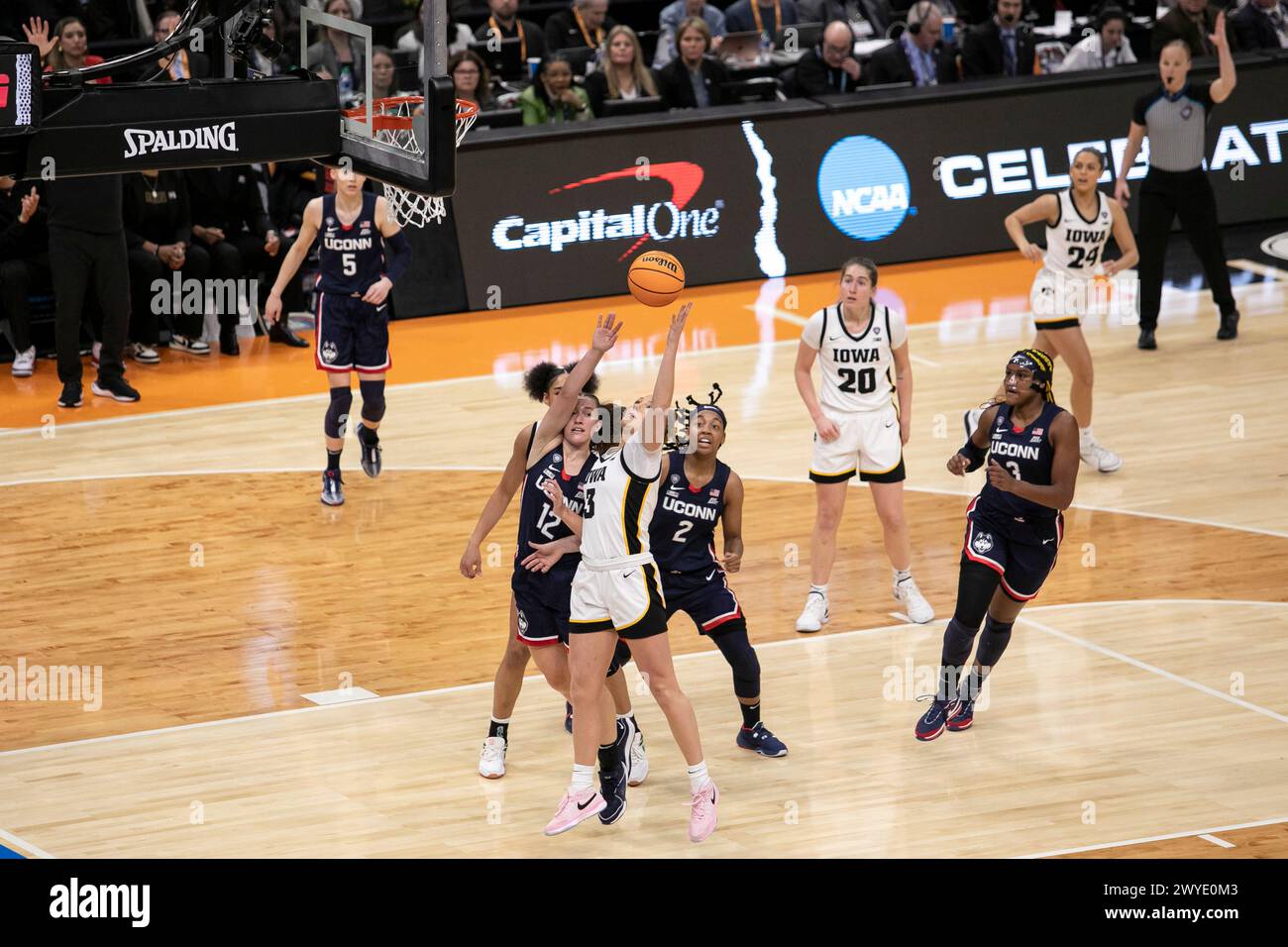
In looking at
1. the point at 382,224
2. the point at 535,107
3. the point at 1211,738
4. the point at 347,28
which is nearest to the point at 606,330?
the point at 347,28

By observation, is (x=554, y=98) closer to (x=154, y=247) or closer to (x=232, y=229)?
(x=232, y=229)

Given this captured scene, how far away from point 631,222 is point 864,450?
7.33 meters

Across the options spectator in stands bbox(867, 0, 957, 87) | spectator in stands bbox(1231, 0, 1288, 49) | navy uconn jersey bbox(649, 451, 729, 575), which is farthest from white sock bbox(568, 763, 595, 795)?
spectator in stands bbox(1231, 0, 1288, 49)

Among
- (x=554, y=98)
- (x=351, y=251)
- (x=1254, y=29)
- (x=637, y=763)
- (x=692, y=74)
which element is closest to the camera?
(x=637, y=763)

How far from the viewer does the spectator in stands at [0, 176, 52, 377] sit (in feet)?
51.0

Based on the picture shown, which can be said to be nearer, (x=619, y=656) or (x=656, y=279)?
(x=619, y=656)

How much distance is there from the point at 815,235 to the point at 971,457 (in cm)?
914

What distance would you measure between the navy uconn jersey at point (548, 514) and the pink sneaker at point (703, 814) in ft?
3.47

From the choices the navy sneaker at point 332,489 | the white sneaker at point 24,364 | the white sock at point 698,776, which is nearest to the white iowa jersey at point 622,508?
the white sock at point 698,776

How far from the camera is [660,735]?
30.8 feet

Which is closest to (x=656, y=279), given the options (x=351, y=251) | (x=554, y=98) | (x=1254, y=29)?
(x=351, y=251)

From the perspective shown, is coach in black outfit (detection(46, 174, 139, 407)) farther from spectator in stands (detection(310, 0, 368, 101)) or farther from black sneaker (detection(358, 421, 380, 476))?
black sneaker (detection(358, 421, 380, 476))

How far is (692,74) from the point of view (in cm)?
1859

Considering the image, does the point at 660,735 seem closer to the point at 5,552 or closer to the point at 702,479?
A: the point at 702,479
